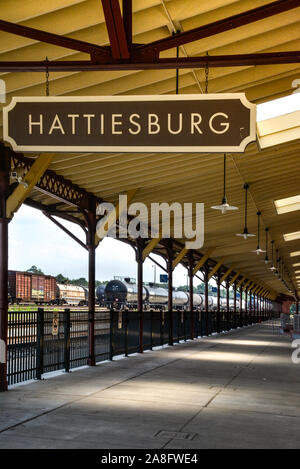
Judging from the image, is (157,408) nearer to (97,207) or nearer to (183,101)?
(183,101)

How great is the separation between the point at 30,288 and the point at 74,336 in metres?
34.5

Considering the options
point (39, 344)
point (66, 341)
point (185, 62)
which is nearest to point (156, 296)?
point (66, 341)

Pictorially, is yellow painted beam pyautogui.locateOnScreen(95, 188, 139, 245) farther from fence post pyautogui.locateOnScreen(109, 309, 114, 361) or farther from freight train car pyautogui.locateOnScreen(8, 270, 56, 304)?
freight train car pyautogui.locateOnScreen(8, 270, 56, 304)

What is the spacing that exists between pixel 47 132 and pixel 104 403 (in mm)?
6279

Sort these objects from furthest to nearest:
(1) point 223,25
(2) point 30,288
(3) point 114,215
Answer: (2) point 30,288 < (3) point 114,215 < (1) point 223,25

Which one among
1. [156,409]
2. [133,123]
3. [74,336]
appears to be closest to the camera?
[133,123]

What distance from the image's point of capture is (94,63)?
211 inches

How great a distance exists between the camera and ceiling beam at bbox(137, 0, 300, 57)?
492 centimetres

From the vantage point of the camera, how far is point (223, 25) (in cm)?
507

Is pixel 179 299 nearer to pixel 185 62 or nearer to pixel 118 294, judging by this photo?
pixel 118 294

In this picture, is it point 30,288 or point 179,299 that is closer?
point 30,288

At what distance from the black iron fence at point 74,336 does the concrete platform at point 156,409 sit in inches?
20.3

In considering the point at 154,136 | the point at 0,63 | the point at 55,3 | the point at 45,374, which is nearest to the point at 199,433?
the point at 154,136

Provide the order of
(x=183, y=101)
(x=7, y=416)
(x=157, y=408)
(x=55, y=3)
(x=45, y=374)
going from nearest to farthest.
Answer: (x=183, y=101)
(x=55, y=3)
(x=7, y=416)
(x=157, y=408)
(x=45, y=374)
